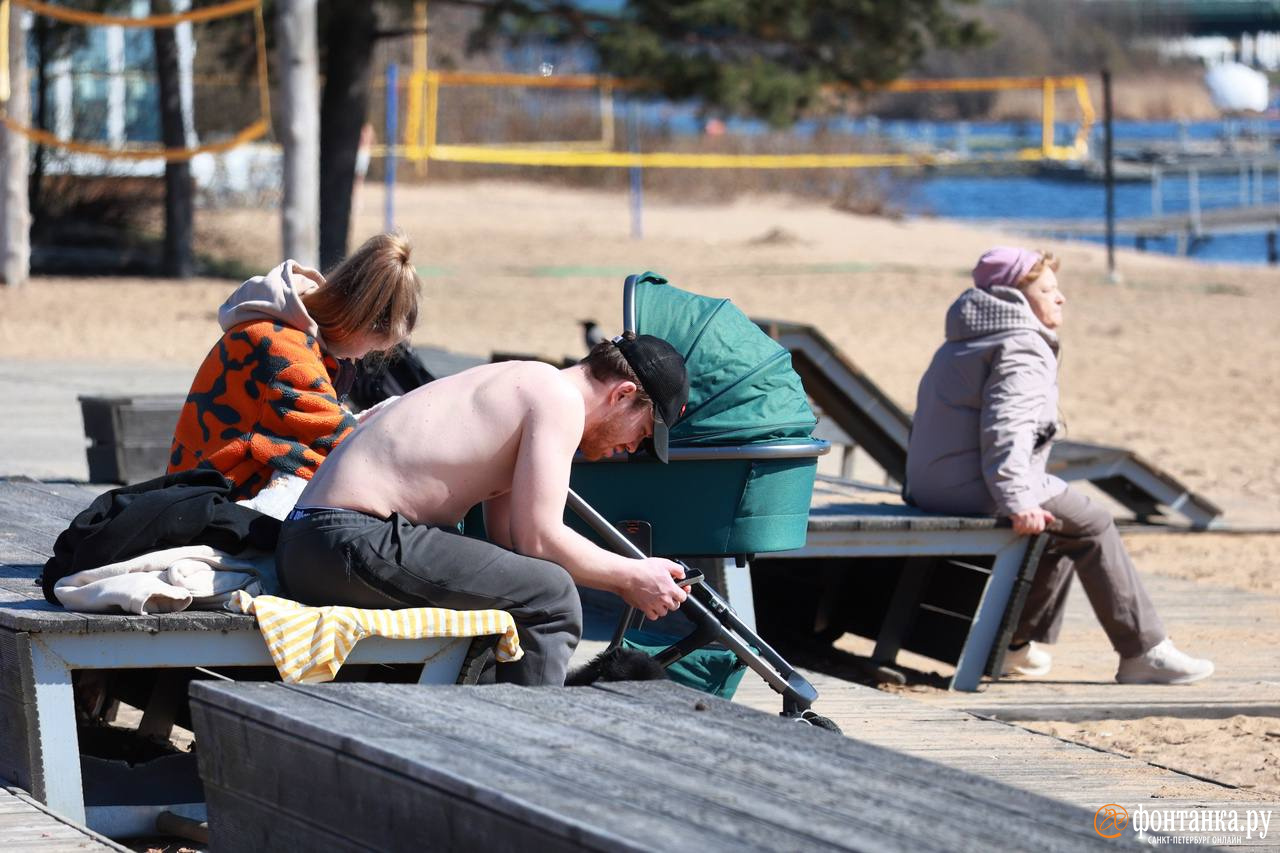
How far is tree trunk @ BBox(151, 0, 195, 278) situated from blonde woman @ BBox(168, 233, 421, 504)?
46.8 feet

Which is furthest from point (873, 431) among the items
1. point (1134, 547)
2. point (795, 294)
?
point (795, 294)

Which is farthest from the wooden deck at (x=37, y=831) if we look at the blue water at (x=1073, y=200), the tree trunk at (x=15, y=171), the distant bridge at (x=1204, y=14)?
the distant bridge at (x=1204, y=14)

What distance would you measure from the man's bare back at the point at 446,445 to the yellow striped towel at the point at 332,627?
0.78 feet

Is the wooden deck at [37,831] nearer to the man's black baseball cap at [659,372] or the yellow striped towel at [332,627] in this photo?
the yellow striped towel at [332,627]

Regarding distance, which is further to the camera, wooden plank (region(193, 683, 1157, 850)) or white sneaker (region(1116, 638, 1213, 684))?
white sneaker (region(1116, 638, 1213, 684))

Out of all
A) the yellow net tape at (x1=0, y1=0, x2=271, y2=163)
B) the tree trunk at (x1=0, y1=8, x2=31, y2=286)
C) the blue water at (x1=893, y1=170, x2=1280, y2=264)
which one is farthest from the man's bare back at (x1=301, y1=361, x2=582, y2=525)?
the blue water at (x1=893, y1=170, x2=1280, y2=264)

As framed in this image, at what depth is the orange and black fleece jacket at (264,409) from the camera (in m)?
4.48

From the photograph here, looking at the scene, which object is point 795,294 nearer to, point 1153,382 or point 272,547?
point 1153,382

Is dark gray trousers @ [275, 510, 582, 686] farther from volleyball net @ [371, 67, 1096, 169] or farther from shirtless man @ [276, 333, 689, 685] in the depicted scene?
volleyball net @ [371, 67, 1096, 169]

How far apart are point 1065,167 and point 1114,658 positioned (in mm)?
40577

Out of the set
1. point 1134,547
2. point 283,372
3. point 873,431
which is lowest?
point 1134,547

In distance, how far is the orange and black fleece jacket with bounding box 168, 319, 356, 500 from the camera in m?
4.48

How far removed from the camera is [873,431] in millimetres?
8781

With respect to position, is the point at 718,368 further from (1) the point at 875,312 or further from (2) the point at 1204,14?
(2) the point at 1204,14
